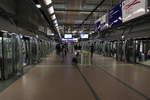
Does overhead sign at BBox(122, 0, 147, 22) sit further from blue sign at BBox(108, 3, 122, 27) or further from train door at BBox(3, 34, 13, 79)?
train door at BBox(3, 34, 13, 79)

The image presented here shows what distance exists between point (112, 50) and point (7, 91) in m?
14.6

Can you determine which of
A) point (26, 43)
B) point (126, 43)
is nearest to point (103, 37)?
point (126, 43)

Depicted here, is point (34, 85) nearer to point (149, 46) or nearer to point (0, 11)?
point (0, 11)

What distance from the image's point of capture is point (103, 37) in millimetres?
19641

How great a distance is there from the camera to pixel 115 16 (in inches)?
322

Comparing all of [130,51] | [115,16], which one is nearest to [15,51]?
[115,16]

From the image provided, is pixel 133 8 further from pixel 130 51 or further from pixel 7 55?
pixel 130 51

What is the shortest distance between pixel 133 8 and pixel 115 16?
80.7 inches

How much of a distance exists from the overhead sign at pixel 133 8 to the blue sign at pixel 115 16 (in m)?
0.53

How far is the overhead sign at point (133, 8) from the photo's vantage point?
550 centimetres

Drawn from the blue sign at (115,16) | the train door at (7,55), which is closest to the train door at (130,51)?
the blue sign at (115,16)

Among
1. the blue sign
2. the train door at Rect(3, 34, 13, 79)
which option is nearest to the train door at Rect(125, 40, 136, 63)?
the blue sign

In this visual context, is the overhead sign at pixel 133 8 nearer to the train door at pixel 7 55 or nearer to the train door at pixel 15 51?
the train door at pixel 15 51

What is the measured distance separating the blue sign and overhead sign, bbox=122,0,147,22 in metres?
0.53
